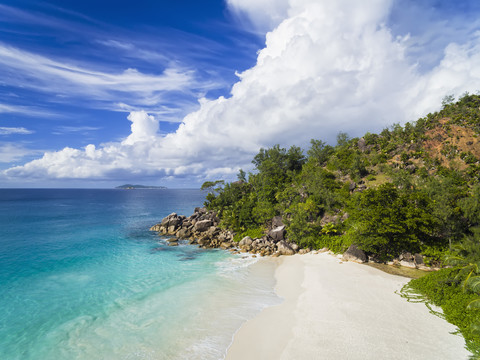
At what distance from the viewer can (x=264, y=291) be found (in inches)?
918

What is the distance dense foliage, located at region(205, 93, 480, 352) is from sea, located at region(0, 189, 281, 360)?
1286 cm

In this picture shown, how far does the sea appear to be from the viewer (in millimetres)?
15672

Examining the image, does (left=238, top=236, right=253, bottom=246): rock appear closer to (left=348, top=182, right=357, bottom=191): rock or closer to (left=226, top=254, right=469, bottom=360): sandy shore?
(left=226, top=254, right=469, bottom=360): sandy shore

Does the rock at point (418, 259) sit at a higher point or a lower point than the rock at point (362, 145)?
lower

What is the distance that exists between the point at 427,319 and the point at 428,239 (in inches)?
647

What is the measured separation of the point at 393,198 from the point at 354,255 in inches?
370

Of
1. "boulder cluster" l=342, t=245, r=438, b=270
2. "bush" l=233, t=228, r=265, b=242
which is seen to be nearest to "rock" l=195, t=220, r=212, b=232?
"bush" l=233, t=228, r=265, b=242

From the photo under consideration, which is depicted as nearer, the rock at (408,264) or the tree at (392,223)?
the rock at (408,264)

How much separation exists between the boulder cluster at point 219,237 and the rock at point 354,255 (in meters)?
6.67

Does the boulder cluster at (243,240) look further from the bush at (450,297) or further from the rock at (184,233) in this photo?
the bush at (450,297)

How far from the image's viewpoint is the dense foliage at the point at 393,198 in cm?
2072

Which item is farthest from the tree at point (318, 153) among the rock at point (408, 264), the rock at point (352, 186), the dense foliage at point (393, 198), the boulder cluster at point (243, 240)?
the rock at point (408, 264)

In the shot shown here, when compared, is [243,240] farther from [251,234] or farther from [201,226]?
[201,226]

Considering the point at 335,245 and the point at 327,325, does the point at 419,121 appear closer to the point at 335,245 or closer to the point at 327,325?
the point at 335,245
